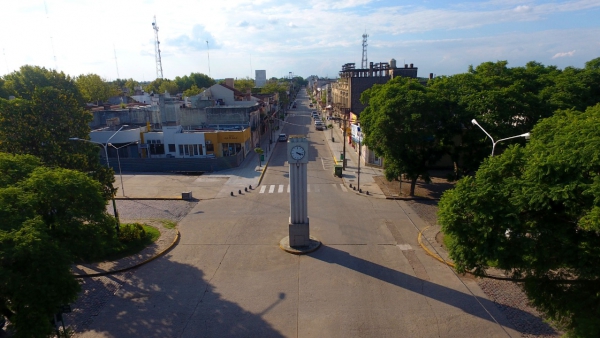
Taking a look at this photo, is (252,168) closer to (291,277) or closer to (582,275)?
(291,277)

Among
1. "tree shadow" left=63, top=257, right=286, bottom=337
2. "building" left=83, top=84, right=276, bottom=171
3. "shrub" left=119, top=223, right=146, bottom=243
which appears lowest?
"tree shadow" left=63, top=257, right=286, bottom=337

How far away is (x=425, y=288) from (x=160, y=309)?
10774 mm

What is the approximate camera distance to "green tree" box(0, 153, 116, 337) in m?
9.91

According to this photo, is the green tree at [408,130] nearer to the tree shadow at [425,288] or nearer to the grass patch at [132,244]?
the tree shadow at [425,288]

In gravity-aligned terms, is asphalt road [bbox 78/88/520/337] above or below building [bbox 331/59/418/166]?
below

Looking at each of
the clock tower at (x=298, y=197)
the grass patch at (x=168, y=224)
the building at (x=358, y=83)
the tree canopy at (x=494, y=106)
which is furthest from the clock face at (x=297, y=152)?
the building at (x=358, y=83)

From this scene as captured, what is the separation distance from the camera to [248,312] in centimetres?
1401

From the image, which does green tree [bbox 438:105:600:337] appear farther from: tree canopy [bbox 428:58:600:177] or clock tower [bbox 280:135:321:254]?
tree canopy [bbox 428:58:600:177]

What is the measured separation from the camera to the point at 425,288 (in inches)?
612

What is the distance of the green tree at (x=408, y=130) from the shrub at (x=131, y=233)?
16143 millimetres

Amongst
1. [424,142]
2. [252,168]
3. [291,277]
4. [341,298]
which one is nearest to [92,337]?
[291,277]

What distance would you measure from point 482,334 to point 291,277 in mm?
7675

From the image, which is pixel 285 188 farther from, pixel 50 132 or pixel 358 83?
pixel 358 83

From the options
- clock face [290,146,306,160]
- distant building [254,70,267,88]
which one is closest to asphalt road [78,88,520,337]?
clock face [290,146,306,160]
